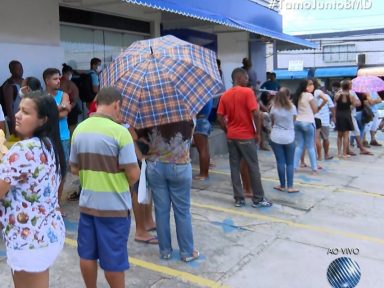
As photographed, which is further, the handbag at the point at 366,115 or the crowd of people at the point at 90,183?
the handbag at the point at 366,115

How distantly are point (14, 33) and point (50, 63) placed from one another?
87cm

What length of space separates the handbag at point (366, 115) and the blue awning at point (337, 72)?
930 inches

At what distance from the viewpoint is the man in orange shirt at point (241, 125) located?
5930 mm

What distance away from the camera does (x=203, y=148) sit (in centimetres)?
756

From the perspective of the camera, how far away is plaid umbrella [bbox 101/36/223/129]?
3820 mm

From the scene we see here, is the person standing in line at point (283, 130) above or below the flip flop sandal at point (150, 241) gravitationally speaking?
above

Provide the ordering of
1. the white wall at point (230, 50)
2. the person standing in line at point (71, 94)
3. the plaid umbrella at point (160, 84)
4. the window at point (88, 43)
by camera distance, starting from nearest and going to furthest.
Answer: the plaid umbrella at point (160, 84) < the person standing in line at point (71, 94) < the window at point (88, 43) < the white wall at point (230, 50)

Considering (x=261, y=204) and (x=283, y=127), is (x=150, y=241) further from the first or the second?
(x=283, y=127)

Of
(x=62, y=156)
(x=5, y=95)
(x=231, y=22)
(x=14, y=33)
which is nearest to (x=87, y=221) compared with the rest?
(x=62, y=156)

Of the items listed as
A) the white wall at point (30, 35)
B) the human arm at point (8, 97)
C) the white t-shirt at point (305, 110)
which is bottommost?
the white t-shirt at point (305, 110)

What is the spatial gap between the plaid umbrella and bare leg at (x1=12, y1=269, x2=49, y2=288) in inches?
62.1

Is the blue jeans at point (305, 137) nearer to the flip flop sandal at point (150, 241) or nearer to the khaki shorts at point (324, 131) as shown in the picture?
the khaki shorts at point (324, 131)

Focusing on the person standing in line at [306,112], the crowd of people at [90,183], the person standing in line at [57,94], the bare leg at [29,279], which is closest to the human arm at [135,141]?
the crowd of people at [90,183]

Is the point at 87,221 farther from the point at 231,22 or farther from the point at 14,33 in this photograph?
the point at 231,22
